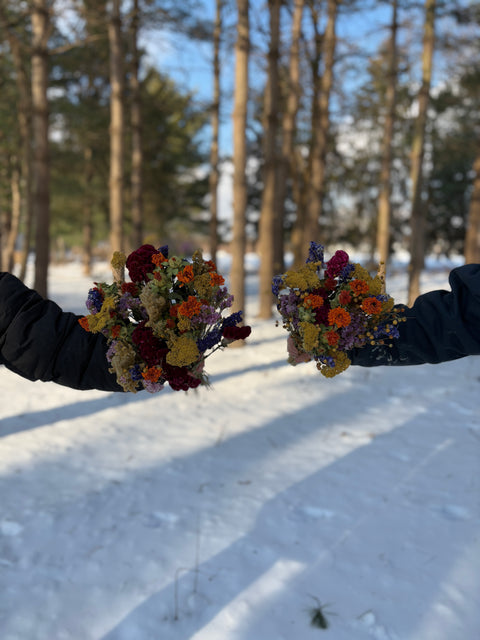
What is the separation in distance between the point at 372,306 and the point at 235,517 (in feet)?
7.16

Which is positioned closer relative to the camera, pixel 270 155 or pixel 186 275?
pixel 186 275

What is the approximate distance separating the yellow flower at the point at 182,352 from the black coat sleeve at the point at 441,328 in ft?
2.36

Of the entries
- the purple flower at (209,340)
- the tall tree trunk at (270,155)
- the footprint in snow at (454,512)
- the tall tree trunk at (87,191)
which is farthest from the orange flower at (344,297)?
the tall tree trunk at (87,191)

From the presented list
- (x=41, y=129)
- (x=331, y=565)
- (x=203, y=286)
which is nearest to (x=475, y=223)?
(x=41, y=129)

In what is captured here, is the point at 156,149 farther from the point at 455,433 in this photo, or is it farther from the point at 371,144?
the point at 455,433

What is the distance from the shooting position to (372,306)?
78.8 inches

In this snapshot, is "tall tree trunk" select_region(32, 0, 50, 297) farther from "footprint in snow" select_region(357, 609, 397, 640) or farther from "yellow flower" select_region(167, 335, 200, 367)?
"footprint in snow" select_region(357, 609, 397, 640)

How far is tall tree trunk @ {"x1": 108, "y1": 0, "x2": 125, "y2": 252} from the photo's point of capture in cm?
863

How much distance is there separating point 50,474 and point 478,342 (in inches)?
133

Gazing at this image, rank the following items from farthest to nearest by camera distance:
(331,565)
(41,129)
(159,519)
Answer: (41,129)
(159,519)
(331,565)

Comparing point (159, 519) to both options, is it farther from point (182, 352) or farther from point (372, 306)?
point (372, 306)

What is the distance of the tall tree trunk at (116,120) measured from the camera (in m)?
8.63

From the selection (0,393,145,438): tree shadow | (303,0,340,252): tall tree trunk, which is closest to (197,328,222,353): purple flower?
(0,393,145,438): tree shadow

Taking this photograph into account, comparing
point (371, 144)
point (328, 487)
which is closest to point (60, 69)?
point (371, 144)
